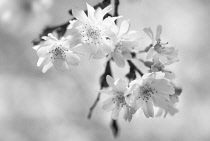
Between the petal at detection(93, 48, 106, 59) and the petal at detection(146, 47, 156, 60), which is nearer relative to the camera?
the petal at detection(93, 48, 106, 59)

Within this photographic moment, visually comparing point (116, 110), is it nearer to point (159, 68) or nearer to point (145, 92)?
point (145, 92)

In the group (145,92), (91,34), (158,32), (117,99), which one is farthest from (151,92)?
(91,34)

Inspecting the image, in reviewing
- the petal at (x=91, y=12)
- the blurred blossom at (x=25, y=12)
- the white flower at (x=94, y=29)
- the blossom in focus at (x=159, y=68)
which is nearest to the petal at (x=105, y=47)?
the white flower at (x=94, y=29)

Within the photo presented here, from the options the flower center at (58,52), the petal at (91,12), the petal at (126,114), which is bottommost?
the petal at (126,114)

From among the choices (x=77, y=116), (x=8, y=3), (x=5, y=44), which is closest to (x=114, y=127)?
(x=8, y=3)

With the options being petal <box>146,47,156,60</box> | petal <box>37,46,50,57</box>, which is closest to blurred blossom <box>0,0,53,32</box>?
petal <box>37,46,50,57</box>

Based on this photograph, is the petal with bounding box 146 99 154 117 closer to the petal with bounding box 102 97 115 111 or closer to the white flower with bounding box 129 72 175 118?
the white flower with bounding box 129 72 175 118

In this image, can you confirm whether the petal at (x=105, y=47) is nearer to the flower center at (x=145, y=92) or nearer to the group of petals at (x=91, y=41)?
the group of petals at (x=91, y=41)
